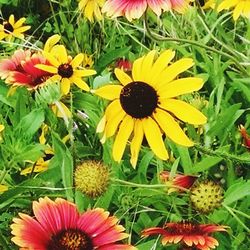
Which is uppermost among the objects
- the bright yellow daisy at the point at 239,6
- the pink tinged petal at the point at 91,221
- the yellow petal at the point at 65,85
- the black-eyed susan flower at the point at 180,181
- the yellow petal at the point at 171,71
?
the yellow petal at the point at 171,71

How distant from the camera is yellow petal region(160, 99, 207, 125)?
3.42ft

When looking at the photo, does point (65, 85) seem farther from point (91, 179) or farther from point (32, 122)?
point (91, 179)

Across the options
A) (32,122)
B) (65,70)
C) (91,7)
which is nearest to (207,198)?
(32,122)

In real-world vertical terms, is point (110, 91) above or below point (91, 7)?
above

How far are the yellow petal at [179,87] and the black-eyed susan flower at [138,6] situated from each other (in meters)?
0.14

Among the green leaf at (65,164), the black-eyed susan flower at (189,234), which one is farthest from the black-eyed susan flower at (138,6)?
the black-eyed susan flower at (189,234)

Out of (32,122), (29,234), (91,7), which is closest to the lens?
(29,234)

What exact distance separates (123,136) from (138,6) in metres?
0.22

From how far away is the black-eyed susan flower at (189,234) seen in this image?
3.17 feet

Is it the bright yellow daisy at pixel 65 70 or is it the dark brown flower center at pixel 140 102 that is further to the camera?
the bright yellow daisy at pixel 65 70

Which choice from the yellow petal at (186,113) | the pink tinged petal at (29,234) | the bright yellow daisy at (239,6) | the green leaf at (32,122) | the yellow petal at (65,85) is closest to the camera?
the pink tinged petal at (29,234)

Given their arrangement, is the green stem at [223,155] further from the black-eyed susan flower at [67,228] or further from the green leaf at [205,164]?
the black-eyed susan flower at [67,228]

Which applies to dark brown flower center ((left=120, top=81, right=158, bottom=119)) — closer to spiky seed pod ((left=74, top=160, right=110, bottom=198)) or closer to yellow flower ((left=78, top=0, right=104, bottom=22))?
spiky seed pod ((left=74, top=160, right=110, bottom=198))

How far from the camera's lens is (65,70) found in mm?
1308
